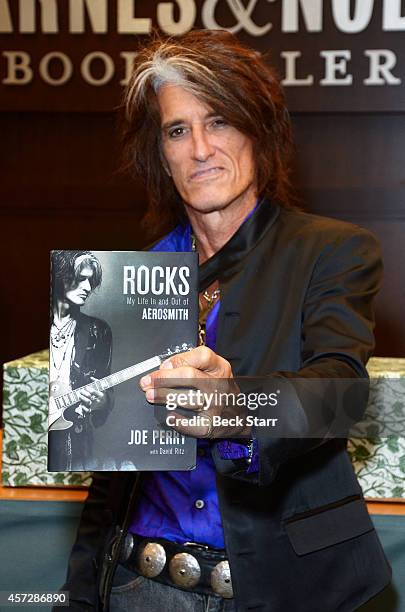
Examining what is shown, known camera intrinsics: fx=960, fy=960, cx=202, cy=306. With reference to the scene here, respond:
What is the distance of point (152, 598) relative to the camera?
76 centimetres

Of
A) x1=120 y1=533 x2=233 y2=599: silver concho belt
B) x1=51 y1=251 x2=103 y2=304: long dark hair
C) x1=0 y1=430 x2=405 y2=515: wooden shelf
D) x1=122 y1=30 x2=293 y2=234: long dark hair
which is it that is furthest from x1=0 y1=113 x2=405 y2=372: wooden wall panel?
x1=51 y1=251 x2=103 y2=304: long dark hair

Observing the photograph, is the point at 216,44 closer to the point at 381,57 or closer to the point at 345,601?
the point at 345,601

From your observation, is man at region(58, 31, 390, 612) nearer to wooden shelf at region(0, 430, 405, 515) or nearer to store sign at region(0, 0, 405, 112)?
wooden shelf at region(0, 430, 405, 515)

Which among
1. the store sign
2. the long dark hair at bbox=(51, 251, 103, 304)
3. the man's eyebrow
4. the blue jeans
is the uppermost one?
the store sign

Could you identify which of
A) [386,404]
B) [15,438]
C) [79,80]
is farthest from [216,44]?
[79,80]

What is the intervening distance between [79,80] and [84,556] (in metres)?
1.10

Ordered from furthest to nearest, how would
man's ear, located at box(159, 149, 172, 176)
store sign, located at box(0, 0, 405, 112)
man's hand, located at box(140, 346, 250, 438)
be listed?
store sign, located at box(0, 0, 405, 112)
man's ear, located at box(159, 149, 172, 176)
man's hand, located at box(140, 346, 250, 438)

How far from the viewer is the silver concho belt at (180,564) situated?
745 mm

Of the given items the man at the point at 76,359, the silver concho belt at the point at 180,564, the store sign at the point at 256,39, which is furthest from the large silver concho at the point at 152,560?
the store sign at the point at 256,39

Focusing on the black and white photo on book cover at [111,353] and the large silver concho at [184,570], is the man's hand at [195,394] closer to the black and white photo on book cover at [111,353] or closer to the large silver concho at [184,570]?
the black and white photo on book cover at [111,353]

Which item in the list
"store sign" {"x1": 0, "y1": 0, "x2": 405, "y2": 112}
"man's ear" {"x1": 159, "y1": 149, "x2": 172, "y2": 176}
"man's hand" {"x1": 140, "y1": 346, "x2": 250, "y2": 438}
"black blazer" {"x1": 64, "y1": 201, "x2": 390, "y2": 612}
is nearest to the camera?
"man's hand" {"x1": 140, "y1": 346, "x2": 250, "y2": 438}

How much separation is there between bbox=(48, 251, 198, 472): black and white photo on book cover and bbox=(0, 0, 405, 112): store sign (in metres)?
1.18

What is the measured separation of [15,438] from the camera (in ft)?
3.77

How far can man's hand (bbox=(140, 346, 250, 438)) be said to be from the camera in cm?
49
